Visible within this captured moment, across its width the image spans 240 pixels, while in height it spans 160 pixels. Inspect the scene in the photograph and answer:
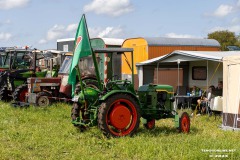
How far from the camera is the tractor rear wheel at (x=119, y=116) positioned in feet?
21.3

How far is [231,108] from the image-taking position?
849 cm

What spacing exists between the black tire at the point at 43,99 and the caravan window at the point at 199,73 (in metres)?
5.31

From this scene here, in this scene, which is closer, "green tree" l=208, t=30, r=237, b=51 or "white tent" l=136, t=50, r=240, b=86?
"white tent" l=136, t=50, r=240, b=86

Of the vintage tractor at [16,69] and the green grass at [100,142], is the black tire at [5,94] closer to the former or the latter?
the vintage tractor at [16,69]

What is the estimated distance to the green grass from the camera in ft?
17.5

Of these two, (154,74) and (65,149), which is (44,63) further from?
(65,149)

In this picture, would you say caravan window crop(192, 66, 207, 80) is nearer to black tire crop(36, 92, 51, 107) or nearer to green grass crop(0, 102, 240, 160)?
green grass crop(0, 102, 240, 160)

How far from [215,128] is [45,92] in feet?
18.0

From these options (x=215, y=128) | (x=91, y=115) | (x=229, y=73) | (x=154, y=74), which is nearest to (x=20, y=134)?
(x=91, y=115)

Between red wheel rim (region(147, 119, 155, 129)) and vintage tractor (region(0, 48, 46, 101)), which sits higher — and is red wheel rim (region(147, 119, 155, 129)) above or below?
below

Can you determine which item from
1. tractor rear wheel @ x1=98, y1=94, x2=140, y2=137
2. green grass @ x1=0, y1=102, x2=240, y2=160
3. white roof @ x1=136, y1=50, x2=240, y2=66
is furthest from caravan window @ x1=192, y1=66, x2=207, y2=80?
tractor rear wheel @ x1=98, y1=94, x2=140, y2=137

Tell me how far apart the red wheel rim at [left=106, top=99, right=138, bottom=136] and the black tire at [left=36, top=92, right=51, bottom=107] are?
192 inches

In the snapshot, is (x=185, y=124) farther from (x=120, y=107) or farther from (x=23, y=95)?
(x=23, y=95)

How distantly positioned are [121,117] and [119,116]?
46 mm
